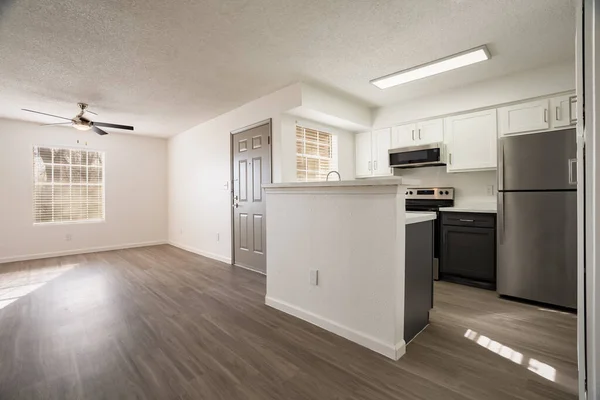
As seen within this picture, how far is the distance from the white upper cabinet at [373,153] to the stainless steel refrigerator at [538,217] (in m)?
1.70

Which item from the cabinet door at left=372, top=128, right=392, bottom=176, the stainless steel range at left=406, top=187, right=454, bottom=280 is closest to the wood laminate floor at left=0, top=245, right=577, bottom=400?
the stainless steel range at left=406, top=187, right=454, bottom=280

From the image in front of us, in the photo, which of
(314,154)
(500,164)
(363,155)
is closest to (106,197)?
(314,154)

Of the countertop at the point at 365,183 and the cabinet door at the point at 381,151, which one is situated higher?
the cabinet door at the point at 381,151

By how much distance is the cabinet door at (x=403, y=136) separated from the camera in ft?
13.9

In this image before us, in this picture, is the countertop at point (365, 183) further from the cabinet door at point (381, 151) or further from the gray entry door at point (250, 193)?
the cabinet door at point (381, 151)

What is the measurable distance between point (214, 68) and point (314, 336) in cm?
290

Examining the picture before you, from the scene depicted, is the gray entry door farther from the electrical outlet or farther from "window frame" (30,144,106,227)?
"window frame" (30,144,106,227)

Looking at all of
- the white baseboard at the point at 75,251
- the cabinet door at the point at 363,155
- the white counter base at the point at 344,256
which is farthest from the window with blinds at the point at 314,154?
the white baseboard at the point at 75,251

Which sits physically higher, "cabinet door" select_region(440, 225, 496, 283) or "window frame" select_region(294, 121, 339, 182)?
"window frame" select_region(294, 121, 339, 182)

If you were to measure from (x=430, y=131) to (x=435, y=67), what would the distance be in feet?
3.62

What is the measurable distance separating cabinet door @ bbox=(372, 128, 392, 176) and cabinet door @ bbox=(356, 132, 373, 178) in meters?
0.10

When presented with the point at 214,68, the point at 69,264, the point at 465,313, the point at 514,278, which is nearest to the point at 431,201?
the point at 514,278

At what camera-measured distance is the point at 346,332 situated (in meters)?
2.16

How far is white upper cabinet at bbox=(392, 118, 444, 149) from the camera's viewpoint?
4.00 metres
